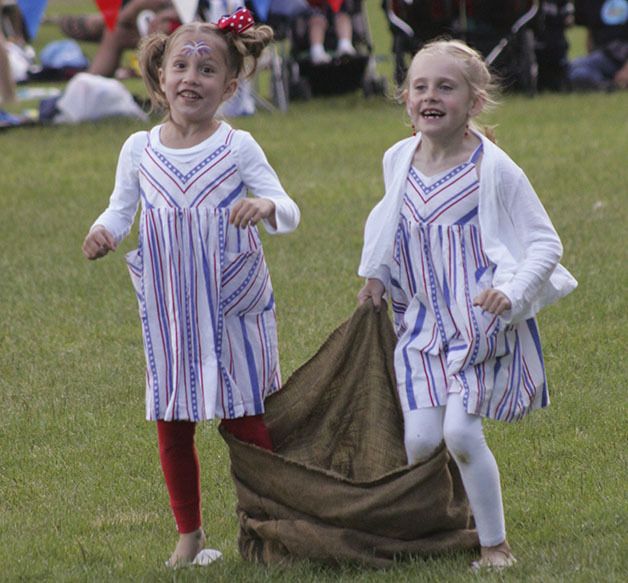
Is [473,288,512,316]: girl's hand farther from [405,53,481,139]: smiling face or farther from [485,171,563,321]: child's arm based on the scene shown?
[405,53,481,139]: smiling face

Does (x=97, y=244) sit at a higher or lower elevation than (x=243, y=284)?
higher

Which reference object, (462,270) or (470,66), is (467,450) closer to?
(462,270)

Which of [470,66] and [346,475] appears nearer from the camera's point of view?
[470,66]

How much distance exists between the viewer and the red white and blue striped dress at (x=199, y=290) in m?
3.91

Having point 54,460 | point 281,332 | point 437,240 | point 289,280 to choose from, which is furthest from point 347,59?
point 437,240

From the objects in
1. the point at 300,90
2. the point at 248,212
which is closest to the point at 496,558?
the point at 248,212

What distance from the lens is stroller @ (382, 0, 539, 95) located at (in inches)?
559

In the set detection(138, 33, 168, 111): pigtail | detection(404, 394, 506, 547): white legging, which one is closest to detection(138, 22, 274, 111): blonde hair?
detection(138, 33, 168, 111): pigtail

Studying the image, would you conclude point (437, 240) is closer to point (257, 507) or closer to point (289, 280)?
point (257, 507)

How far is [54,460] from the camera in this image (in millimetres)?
5109

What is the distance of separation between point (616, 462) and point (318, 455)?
45.5 inches

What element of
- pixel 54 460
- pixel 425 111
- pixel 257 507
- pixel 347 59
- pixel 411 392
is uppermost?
pixel 425 111

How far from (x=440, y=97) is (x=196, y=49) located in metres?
0.70

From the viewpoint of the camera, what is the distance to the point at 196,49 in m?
4.02
